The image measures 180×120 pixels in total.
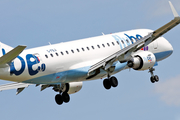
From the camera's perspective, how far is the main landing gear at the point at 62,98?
58000mm

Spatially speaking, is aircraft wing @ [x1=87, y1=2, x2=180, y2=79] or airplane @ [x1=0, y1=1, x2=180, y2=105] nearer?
airplane @ [x1=0, y1=1, x2=180, y2=105]

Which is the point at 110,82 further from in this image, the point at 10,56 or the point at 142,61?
the point at 10,56

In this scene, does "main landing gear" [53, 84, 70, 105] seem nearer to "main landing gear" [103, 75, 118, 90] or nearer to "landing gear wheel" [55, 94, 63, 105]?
"landing gear wheel" [55, 94, 63, 105]

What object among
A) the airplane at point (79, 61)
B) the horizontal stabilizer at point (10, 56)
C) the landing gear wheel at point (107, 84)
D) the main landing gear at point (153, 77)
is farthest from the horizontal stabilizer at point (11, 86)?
the main landing gear at point (153, 77)

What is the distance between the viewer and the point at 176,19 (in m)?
49.3

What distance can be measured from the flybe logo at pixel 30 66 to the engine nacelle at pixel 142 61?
8927mm

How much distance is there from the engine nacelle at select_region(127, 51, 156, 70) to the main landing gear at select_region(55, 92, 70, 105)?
7.45 m

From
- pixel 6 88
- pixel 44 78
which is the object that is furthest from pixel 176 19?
pixel 6 88

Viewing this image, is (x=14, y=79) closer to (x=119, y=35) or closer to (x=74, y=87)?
(x=74, y=87)

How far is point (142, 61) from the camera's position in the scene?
55.2 meters

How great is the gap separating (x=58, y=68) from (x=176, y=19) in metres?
11.7

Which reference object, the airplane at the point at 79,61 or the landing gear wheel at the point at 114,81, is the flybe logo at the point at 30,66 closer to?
the airplane at the point at 79,61

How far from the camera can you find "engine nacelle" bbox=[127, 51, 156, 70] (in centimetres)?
5504

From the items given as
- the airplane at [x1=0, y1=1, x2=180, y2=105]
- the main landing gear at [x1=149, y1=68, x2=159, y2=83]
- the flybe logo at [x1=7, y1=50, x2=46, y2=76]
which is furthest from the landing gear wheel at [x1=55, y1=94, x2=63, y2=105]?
the main landing gear at [x1=149, y1=68, x2=159, y2=83]
